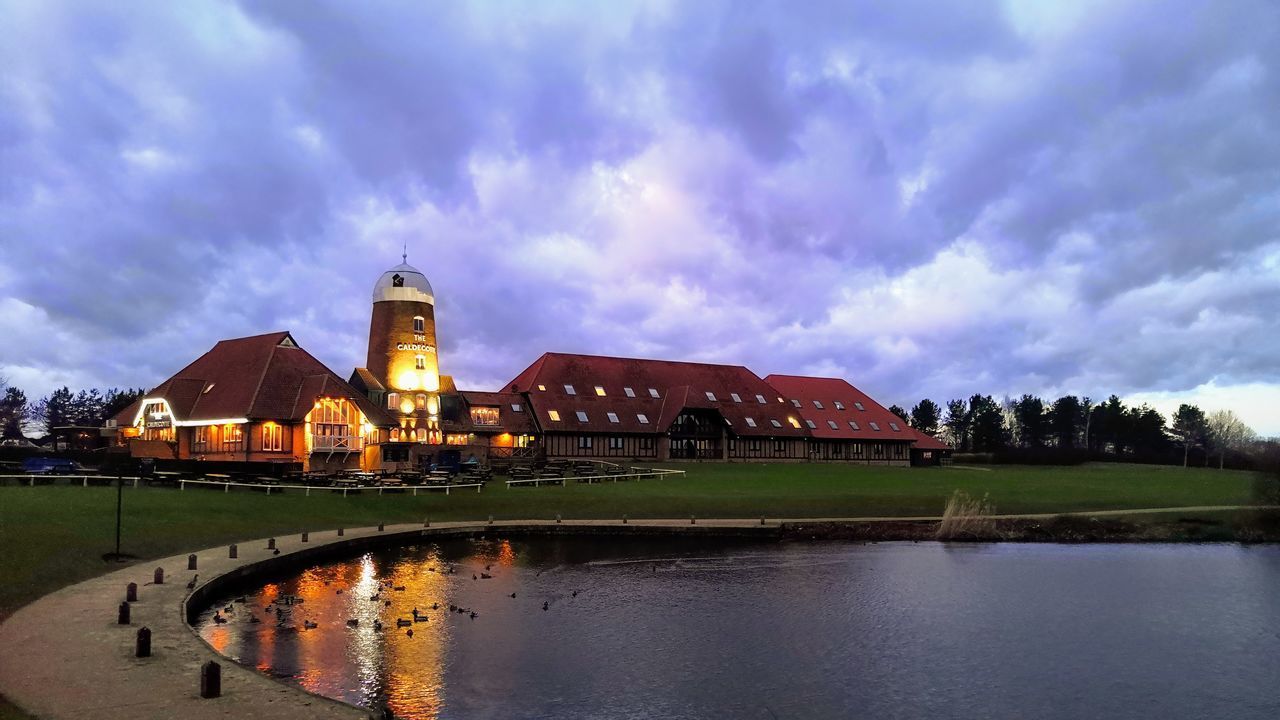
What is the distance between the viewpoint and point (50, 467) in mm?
46188

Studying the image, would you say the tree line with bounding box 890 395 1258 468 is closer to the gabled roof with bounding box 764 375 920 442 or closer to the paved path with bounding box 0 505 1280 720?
the gabled roof with bounding box 764 375 920 442

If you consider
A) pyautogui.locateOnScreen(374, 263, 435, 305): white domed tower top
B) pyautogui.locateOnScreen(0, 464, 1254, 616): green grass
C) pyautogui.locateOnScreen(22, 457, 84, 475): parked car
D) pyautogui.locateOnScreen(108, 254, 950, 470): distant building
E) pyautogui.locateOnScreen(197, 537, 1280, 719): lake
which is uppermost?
pyautogui.locateOnScreen(374, 263, 435, 305): white domed tower top

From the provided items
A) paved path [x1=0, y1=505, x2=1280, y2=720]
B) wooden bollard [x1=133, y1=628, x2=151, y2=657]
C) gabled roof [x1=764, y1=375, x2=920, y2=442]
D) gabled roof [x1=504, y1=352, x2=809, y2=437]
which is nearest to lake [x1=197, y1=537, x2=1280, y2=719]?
paved path [x1=0, y1=505, x2=1280, y2=720]

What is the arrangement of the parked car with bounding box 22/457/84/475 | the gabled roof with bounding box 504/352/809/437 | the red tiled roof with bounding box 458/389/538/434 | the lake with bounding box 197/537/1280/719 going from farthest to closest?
the gabled roof with bounding box 504/352/809/437 → the red tiled roof with bounding box 458/389/538/434 → the parked car with bounding box 22/457/84/475 → the lake with bounding box 197/537/1280/719

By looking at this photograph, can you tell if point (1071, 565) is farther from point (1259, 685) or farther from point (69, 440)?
point (69, 440)

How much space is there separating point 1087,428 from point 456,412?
402 ft

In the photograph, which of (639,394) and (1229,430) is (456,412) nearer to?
(639,394)

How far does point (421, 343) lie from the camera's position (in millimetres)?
75875

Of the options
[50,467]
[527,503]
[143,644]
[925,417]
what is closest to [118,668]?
[143,644]

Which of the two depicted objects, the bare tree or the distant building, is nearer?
the distant building

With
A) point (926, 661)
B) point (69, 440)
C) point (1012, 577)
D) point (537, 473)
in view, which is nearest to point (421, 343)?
point (537, 473)

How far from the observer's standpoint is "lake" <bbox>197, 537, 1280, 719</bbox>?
17.1 meters

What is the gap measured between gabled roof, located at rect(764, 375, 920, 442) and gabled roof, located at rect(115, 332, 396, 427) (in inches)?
1773

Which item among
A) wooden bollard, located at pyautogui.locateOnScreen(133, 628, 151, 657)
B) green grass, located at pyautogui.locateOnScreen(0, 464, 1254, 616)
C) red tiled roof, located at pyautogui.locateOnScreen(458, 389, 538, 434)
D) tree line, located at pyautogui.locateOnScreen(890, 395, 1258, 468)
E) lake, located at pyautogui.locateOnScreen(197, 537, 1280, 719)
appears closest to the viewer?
wooden bollard, located at pyautogui.locateOnScreen(133, 628, 151, 657)
